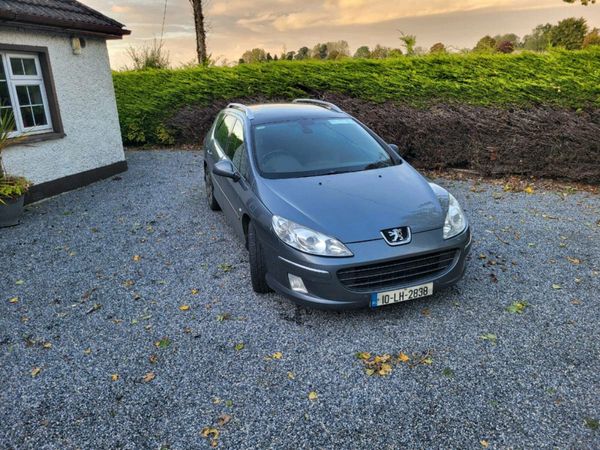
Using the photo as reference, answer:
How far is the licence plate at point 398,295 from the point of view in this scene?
3477 mm

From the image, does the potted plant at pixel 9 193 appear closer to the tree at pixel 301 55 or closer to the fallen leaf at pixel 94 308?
the fallen leaf at pixel 94 308

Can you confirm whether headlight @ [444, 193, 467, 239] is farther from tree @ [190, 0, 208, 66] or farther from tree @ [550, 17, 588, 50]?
tree @ [550, 17, 588, 50]

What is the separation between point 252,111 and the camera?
218 inches

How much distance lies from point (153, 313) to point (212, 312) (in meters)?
0.57

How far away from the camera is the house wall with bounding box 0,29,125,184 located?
748cm

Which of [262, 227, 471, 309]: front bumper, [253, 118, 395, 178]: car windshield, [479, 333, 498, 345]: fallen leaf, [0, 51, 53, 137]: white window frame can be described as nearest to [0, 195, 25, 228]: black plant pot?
[0, 51, 53, 137]: white window frame

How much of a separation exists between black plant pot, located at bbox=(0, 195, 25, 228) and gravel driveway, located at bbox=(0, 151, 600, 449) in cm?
122

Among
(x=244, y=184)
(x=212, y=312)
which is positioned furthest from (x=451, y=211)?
(x=212, y=312)

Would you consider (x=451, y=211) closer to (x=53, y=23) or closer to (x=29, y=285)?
(x=29, y=285)

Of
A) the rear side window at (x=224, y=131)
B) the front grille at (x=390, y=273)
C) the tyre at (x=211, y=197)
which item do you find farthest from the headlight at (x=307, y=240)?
the tyre at (x=211, y=197)

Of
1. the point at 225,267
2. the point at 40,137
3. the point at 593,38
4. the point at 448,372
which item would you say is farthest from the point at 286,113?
the point at 593,38

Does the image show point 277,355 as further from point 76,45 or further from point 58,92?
point 76,45

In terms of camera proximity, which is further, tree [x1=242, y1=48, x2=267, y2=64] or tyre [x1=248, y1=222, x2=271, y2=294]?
tree [x1=242, y1=48, x2=267, y2=64]

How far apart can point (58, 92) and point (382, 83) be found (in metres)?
6.41
